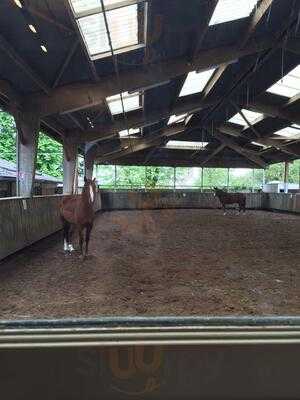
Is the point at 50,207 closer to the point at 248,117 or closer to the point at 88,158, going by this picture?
the point at 88,158

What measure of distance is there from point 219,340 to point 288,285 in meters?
4.77

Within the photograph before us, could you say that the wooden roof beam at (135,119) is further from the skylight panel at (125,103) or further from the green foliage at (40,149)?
the green foliage at (40,149)

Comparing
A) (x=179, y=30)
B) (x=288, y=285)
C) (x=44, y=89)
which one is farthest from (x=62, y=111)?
(x=288, y=285)

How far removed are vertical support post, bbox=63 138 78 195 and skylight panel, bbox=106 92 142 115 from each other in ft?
6.67

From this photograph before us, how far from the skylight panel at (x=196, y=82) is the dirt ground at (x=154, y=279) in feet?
18.2

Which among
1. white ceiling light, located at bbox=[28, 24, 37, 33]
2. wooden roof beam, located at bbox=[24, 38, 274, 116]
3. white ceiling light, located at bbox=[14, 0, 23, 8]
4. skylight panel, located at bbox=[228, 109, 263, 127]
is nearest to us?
white ceiling light, located at bbox=[14, 0, 23, 8]

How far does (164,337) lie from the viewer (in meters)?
1.12

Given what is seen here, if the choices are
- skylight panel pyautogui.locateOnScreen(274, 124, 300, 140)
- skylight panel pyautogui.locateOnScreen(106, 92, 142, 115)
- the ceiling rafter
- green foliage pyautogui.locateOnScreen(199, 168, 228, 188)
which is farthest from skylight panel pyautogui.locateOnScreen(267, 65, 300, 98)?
green foliage pyautogui.locateOnScreen(199, 168, 228, 188)

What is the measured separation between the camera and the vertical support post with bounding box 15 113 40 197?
31.2 feet

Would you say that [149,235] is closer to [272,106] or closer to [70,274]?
[70,274]

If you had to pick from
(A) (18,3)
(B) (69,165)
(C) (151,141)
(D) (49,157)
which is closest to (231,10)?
(A) (18,3)

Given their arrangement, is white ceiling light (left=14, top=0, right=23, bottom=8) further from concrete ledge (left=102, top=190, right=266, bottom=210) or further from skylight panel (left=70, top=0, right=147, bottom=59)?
concrete ledge (left=102, top=190, right=266, bottom=210)

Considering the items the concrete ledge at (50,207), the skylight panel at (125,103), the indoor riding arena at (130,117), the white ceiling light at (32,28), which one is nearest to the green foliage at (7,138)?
the concrete ledge at (50,207)

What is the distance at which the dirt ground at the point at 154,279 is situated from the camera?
445 cm
